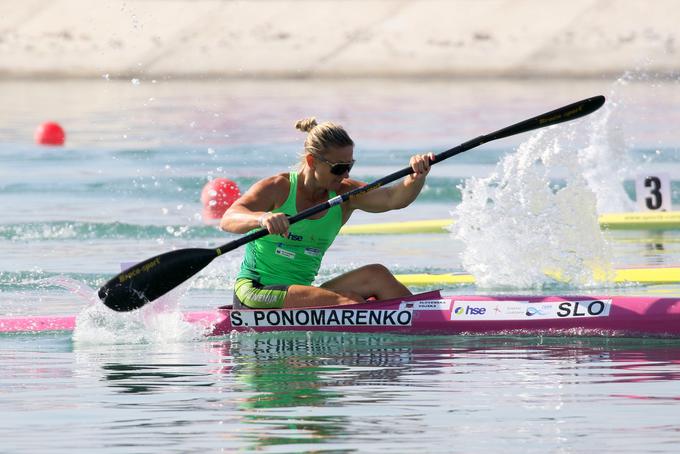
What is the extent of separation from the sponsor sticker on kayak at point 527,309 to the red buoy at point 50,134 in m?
16.3

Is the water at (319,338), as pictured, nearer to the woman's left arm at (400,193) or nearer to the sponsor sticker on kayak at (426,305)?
the sponsor sticker on kayak at (426,305)

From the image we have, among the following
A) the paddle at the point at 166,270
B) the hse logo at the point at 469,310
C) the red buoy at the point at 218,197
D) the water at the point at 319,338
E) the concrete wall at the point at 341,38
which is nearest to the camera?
the water at the point at 319,338

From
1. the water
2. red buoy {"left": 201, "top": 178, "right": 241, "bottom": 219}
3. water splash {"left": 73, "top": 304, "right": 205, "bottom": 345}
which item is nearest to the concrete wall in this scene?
the water

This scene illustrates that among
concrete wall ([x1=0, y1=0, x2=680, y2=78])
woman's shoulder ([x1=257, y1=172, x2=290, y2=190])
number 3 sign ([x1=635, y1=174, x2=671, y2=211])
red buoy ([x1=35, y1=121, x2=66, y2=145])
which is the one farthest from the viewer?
concrete wall ([x1=0, y1=0, x2=680, y2=78])

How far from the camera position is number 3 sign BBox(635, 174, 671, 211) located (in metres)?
16.9

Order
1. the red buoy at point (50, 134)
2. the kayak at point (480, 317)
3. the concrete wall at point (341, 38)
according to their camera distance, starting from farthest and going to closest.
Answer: the concrete wall at point (341, 38) < the red buoy at point (50, 134) < the kayak at point (480, 317)

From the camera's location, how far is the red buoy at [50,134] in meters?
25.1

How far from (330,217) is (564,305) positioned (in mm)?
1408

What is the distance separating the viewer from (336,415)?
7211 mm

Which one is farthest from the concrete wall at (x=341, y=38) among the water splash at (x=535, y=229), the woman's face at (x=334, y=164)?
the woman's face at (x=334, y=164)

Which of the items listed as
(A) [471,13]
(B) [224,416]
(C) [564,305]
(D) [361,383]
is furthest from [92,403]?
(A) [471,13]

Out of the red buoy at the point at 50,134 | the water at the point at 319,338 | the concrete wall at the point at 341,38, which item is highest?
the concrete wall at the point at 341,38

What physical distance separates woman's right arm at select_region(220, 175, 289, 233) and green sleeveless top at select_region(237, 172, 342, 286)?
5 cm

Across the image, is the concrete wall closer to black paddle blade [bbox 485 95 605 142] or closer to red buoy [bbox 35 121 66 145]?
red buoy [bbox 35 121 66 145]
